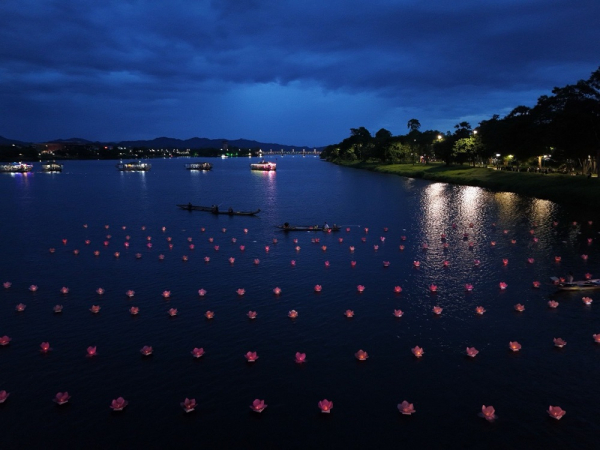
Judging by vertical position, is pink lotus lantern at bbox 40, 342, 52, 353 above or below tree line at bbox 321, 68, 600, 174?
below

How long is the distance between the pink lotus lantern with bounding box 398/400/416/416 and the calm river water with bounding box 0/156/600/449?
20 centimetres

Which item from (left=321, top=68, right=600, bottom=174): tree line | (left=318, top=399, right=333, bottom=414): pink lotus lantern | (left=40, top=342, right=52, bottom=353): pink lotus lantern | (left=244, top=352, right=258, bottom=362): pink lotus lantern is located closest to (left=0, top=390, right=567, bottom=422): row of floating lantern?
(left=318, top=399, right=333, bottom=414): pink lotus lantern

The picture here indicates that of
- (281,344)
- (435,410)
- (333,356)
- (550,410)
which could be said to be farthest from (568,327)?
(281,344)

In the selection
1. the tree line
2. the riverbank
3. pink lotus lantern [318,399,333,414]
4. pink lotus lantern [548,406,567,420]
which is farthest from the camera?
the tree line

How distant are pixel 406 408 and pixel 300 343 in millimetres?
5478

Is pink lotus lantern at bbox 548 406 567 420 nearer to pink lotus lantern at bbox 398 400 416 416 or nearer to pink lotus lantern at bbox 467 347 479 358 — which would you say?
pink lotus lantern at bbox 467 347 479 358

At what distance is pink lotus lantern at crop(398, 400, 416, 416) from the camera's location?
12.1 meters

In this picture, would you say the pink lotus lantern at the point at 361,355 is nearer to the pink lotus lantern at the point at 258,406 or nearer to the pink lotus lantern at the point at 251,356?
the pink lotus lantern at the point at 251,356

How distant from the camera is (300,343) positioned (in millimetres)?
16672

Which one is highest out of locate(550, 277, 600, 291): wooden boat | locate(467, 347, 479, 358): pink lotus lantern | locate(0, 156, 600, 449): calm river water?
locate(550, 277, 600, 291): wooden boat

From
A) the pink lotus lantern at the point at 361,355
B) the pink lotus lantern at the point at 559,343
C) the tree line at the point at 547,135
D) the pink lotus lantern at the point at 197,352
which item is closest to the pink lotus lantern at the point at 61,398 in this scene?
the pink lotus lantern at the point at 197,352

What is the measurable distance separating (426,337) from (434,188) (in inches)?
2617

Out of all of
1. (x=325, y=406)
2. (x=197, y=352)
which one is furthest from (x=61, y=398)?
(x=325, y=406)

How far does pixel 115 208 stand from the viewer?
5909 centimetres
